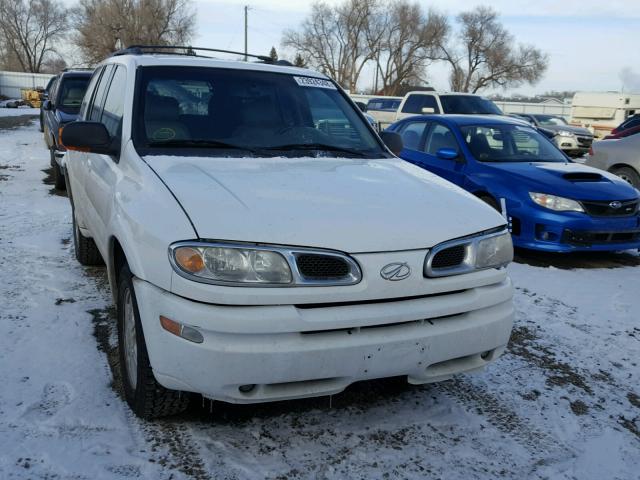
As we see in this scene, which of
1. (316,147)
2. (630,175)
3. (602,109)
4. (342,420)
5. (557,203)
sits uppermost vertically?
(316,147)

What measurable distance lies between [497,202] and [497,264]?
3.86 m

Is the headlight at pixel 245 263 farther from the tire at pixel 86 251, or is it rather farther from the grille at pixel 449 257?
the tire at pixel 86 251

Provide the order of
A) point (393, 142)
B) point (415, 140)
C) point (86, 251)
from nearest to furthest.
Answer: point (393, 142) → point (86, 251) → point (415, 140)

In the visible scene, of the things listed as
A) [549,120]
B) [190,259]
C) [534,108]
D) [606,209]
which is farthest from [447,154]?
[534,108]

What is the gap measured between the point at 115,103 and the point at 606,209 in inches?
193

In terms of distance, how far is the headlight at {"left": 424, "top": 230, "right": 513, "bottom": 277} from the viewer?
103 inches

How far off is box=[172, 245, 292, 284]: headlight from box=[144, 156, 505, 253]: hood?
58mm

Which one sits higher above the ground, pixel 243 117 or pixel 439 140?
pixel 243 117

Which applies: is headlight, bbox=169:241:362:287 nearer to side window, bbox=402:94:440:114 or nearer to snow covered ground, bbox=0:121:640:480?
snow covered ground, bbox=0:121:640:480

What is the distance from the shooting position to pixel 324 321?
237cm

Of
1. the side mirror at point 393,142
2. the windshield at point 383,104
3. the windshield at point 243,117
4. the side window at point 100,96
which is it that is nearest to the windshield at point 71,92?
the side window at point 100,96

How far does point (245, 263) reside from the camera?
7.77 feet

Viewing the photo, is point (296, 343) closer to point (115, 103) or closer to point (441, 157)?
point (115, 103)

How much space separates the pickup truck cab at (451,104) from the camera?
46.8 ft
